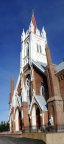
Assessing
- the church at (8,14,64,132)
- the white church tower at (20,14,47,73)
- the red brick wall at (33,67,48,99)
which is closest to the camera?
the church at (8,14,64,132)

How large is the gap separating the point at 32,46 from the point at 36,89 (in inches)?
333

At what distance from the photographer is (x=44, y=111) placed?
95.7ft

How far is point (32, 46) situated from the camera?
38.3 m

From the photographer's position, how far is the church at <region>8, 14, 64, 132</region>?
27656 mm

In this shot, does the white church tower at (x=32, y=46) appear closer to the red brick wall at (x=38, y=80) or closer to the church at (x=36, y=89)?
the church at (x=36, y=89)

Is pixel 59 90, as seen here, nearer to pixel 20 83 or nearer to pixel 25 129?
pixel 25 129

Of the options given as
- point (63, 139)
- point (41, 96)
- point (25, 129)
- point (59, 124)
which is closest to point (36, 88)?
point (41, 96)

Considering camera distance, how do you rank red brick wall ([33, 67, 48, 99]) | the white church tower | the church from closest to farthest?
1. the church
2. red brick wall ([33, 67, 48, 99])
3. the white church tower

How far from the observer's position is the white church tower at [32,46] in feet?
125

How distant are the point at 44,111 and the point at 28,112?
13.9 ft

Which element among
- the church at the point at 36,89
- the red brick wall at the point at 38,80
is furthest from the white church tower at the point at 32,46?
the red brick wall at the point at 38,80

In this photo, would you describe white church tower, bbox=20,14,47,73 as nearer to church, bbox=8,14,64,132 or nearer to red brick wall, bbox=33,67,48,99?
church, bbox=8,14,64,132

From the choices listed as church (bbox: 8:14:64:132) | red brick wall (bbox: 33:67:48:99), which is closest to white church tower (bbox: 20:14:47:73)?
church (bbox: 8:14:64:132)

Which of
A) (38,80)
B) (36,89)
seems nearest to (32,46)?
(38,80)
